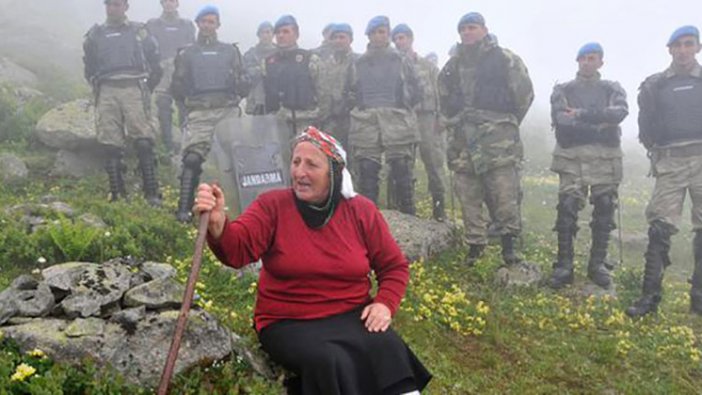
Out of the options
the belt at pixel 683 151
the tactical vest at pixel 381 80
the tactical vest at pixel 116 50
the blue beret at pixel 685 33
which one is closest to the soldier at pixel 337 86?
the tactical vest at pixel 381 80

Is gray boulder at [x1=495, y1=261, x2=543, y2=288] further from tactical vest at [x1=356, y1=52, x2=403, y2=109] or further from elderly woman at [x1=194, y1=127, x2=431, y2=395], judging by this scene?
elderly woman at [x1=194, y1=127, x2=431, y2=395]

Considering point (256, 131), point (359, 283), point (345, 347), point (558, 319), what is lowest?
point (558, 319)

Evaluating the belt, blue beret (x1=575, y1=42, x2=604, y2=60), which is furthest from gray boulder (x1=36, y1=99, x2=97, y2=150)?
the belt

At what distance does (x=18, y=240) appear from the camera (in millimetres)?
7566

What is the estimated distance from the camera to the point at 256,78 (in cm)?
1395

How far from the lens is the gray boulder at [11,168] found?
1172 centimetres

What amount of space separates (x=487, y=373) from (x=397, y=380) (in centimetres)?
277

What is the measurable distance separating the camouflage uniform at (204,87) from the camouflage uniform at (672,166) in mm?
7623

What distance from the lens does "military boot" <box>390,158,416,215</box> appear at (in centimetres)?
1154

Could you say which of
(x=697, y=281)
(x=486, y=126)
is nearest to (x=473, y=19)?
(x=486, y=126)

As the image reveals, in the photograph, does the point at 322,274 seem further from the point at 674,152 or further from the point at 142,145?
the point at 142,145

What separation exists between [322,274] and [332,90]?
829 centimetres

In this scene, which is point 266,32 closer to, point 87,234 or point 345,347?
point 87,234

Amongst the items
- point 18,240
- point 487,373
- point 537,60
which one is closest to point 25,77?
point 18,240
